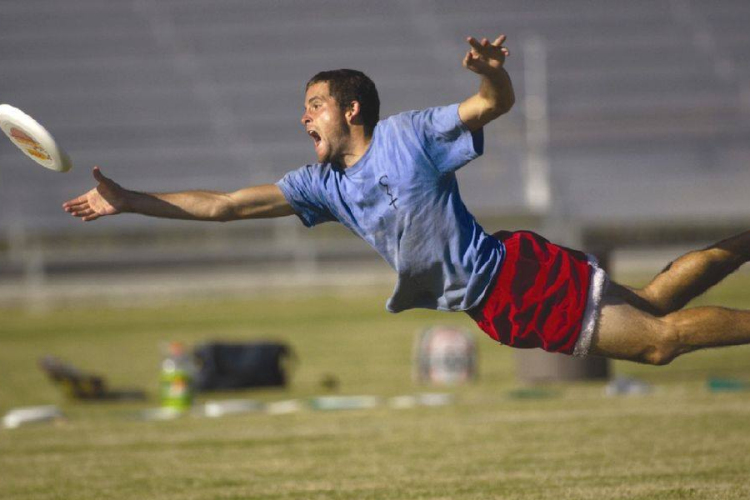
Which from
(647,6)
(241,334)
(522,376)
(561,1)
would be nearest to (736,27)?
(647,6)

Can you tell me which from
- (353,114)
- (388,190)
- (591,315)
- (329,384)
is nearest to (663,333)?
(591,315)

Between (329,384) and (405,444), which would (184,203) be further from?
(329,384)

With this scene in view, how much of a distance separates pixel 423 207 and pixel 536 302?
0.70 metres

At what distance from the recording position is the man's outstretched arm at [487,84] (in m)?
5.04

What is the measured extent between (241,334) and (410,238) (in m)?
12.8

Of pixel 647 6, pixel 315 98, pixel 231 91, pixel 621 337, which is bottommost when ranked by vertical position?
pixel 621 337

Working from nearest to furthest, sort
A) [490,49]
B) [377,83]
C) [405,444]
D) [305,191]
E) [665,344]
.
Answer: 1. [490,49]
2. [665,344]
3. [305,191]
4. [405,444]
5. [377,83]

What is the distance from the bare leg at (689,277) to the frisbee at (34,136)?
2768 mm

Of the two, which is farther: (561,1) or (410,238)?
(561,1)

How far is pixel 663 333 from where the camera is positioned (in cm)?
573

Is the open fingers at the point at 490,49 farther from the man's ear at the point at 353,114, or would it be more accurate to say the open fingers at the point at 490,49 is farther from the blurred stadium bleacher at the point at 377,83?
the blurred stadium bleacher at the point at 377,83

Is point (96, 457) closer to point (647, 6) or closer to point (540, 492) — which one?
point (540, 492)

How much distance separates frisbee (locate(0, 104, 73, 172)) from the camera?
5.86 m

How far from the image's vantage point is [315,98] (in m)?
5.77
